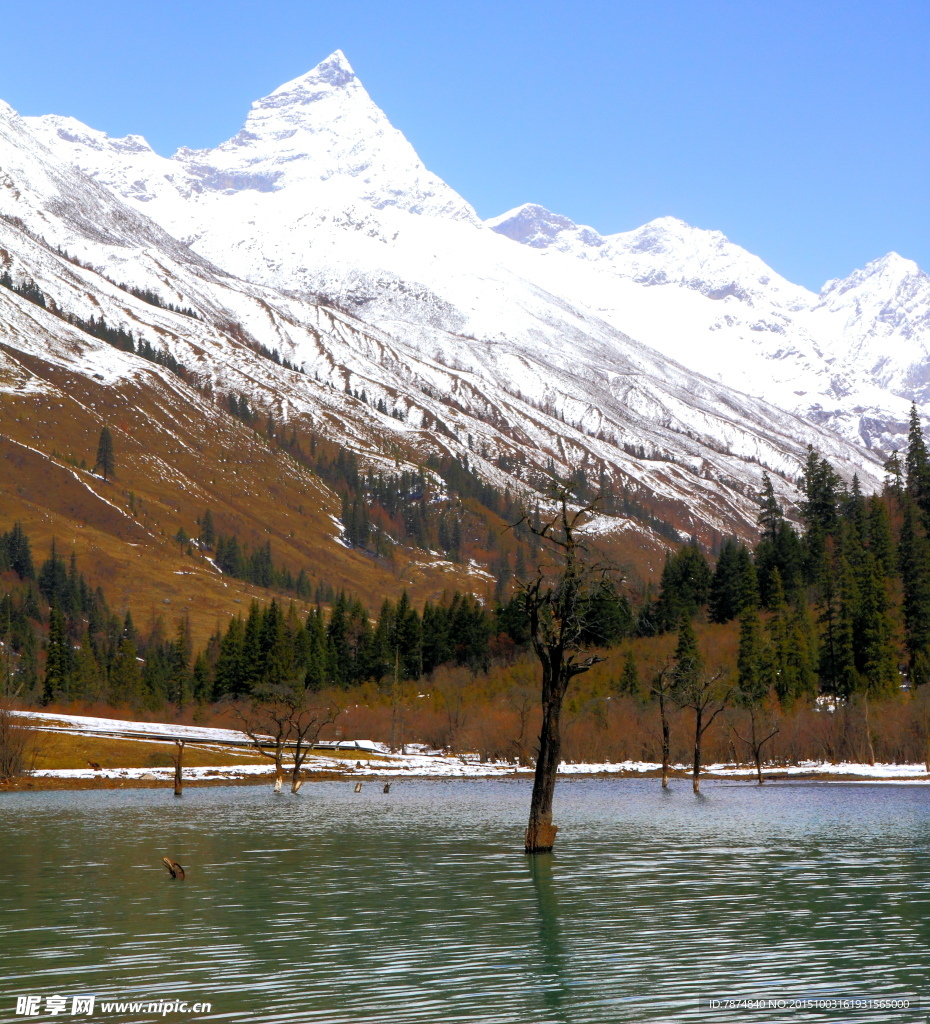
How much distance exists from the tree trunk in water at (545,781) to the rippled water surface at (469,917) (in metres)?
1.26

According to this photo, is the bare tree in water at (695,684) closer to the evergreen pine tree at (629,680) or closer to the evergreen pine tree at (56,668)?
the evergreen pine tree at (629,680)

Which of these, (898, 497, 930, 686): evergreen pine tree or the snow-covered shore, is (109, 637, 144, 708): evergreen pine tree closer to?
the snow-covered shore

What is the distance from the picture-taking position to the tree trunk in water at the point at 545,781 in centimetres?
4434

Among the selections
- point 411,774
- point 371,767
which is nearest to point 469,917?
point 411,774

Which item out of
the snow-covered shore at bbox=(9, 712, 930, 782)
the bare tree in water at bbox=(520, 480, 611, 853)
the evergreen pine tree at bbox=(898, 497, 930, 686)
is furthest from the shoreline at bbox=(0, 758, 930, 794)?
the bare tree in water at bbox=(520, 480, 611, 853)

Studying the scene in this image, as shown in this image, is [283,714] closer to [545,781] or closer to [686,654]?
[686,654]

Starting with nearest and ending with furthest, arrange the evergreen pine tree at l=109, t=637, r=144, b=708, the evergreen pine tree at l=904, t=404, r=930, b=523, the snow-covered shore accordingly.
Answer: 1. the snow-covered shore
2. the evergreen pine tree at l=904, t=404, r=930, b=523
3. the evergreen pine tree at l=109, t=637, r=144, b=708

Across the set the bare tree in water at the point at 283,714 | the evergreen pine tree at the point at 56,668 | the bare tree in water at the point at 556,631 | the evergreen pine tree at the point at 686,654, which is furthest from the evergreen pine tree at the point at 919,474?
the bare tree in water at the point at 556,631

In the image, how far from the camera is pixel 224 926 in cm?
3200

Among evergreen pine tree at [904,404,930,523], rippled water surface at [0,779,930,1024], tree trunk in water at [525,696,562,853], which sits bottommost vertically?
rippled water surface at [0,779,930,1024]

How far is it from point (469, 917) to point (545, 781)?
11.9m

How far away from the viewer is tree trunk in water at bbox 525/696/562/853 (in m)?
44.3

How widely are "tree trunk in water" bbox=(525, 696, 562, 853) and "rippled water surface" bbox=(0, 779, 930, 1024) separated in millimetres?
1258

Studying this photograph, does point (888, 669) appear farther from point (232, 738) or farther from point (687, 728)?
point (232, 738)
